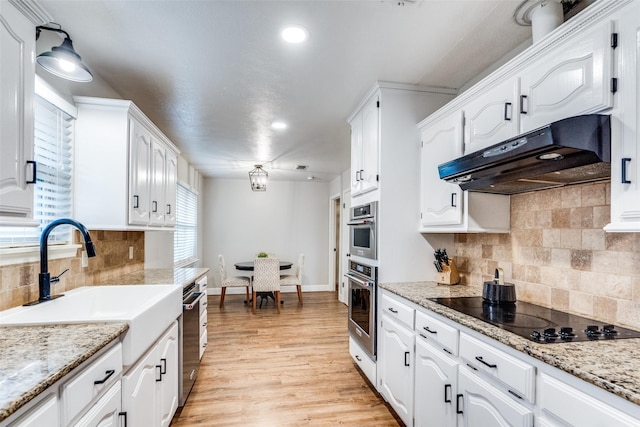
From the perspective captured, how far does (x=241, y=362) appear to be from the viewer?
3.29 metres

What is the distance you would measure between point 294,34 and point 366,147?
1.21 metres

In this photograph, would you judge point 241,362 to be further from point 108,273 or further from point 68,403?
point 68,403

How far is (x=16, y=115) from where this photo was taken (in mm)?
1281

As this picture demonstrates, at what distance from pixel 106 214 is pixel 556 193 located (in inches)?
108

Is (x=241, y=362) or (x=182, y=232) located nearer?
(x=241, y=362)

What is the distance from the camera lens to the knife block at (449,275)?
8.12ft

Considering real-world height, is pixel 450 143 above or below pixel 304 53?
below

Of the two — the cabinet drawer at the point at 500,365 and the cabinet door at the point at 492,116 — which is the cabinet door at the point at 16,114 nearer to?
the cabinet drawer at the point at 500,365

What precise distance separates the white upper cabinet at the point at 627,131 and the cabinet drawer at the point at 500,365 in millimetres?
604

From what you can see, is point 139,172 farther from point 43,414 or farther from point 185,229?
point 185,229

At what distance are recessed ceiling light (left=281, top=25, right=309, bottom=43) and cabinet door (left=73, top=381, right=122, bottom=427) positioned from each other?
1.88 meters

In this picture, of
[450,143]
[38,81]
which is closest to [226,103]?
[38,81]

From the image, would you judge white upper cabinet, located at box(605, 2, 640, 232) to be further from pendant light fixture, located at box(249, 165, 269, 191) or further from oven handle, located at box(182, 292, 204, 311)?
pendant light fixture, located at box(249, 165, 269, 191)

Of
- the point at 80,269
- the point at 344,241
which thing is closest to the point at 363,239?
the point at 80,269
